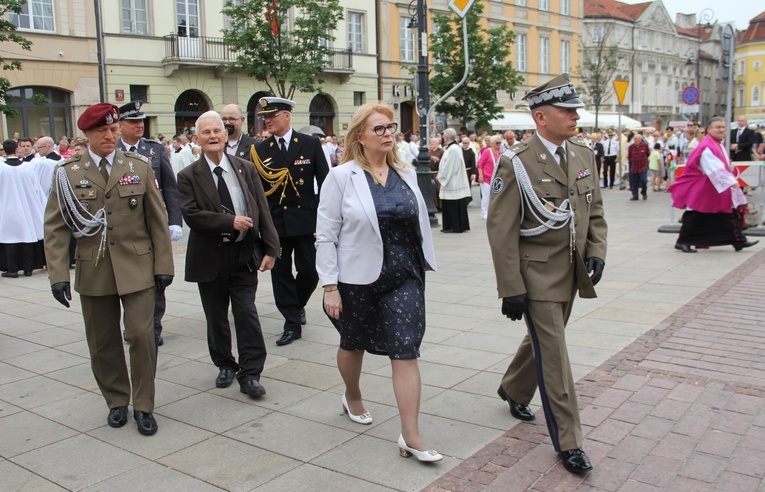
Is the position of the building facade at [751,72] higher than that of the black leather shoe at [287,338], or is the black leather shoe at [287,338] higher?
the building facade at [751,72]

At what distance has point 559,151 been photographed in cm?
406

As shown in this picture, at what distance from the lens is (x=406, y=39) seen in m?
39.6

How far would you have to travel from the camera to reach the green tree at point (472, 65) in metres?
Result: 34.1

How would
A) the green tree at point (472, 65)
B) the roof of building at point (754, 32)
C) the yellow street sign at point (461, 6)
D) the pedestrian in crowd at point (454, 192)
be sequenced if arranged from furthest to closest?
the roof of building at point (754, 32) → the green tree at point (472, 65) → the pedestrian in crowd at point (454, 192) → the yellow street sign at point (461, 6)

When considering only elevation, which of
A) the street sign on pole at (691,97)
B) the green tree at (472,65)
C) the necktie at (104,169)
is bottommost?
the necktie at (104,169)

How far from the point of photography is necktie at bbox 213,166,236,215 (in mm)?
5195

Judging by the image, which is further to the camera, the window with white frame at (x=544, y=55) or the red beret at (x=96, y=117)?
the window with white frame at (x=544, y=55)

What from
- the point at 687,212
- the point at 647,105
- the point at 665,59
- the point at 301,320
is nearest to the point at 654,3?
the point at 665,59

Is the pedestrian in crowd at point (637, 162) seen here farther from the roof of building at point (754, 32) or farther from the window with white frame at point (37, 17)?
the roof of building at point (754, 32)

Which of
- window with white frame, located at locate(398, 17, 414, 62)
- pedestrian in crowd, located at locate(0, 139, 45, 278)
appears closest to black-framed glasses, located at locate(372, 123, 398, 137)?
pedestrian in crowd, located at locate(0, 139, 45, 278)

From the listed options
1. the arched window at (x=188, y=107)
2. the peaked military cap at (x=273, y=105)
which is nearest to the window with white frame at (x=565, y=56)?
the arched window at (x=188, y=107)

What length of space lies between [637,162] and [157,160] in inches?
599

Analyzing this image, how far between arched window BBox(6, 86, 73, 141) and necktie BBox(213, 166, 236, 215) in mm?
23826

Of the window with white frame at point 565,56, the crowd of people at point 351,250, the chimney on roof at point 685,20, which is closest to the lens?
the crowd of people at point 351,250
